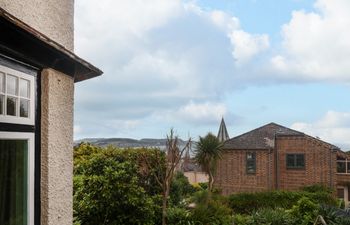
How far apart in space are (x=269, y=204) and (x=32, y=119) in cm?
2067

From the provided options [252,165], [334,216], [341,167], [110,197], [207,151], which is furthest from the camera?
[341,167]

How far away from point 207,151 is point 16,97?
873 inches

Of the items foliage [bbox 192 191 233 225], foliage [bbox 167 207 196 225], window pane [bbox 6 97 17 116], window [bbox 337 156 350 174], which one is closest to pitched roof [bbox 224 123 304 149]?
window [bbox 337 156 350 174]

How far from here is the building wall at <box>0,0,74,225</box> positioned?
15.1 feet

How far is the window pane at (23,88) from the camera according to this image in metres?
4.23

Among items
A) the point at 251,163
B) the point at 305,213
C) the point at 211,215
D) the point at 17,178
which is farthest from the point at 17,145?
the point at 251,163

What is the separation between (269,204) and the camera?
75.9 feet

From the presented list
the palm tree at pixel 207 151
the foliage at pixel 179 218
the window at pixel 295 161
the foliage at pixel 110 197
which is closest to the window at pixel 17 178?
the foliage at pixel 110 197

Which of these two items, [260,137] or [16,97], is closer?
[16,97]

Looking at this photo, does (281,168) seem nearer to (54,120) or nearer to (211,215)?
(211,215)

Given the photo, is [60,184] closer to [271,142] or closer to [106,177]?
[106,177]

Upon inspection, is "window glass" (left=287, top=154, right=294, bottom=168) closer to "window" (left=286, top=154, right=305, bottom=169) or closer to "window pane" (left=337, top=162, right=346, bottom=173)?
"window" (left=286, top=154, right=305, bottom=169)

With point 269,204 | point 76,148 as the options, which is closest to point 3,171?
point 76,148

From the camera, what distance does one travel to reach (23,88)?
4.30 m
